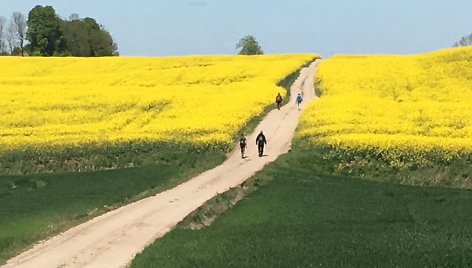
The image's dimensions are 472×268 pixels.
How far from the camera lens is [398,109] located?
49.4 meters

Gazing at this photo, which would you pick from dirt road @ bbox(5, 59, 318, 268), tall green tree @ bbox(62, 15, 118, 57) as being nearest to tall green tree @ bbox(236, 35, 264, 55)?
tall green tree @ bbox(62, 15, 118, 57)

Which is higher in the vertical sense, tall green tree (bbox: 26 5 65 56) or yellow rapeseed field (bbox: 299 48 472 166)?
tall green tree (bbox: 26 5 65 56)

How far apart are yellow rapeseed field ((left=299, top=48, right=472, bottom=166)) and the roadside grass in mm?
7591

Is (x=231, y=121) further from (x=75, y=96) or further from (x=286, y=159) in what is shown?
(x=75, y=96)

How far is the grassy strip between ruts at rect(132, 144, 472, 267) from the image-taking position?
635 inches

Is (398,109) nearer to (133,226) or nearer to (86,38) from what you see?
(133,226)

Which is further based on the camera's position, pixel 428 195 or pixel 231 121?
pixel 231 121

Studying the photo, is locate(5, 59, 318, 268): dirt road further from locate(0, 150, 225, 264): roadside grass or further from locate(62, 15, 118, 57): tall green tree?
locate(62, 15, 118, 57): tall green tree

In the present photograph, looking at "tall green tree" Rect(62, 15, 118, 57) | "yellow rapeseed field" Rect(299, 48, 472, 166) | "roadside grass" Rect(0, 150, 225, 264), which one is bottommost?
"roadside grass" Rect(0, 150, 225, 264)

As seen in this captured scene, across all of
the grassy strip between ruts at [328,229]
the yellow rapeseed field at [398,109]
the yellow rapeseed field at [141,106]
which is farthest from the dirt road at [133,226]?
the yellow rapeseed field at [141,106]

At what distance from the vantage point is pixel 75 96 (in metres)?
56.8

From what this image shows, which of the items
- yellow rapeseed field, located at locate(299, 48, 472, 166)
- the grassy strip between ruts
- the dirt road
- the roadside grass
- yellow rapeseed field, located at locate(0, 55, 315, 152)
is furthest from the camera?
yellow rapeseed field, located at locate(0, 55, 315, 152)

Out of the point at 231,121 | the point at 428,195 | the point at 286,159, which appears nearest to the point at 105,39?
the point at 231,121

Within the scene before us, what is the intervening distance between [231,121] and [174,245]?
26.9m
